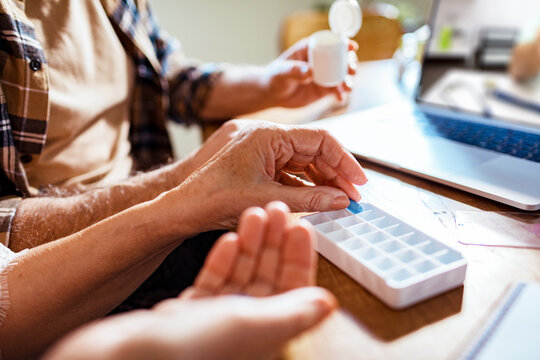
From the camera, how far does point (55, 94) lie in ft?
2.54

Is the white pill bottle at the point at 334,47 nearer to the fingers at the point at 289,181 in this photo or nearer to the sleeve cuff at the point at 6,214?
the fingers at the point at 289,181

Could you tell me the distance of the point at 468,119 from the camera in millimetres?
859

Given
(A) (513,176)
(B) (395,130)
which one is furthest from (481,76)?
(A) (513,176)

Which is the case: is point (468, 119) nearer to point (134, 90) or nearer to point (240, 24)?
point (134, 90)

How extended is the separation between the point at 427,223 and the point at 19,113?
0.68 metres

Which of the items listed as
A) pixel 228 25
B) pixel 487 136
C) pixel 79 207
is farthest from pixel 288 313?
pixel 228 25

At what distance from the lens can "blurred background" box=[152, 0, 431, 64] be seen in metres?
2.45

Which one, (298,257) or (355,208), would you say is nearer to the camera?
(298,257)

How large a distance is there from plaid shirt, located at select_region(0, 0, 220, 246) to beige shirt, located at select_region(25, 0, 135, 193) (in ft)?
0.13

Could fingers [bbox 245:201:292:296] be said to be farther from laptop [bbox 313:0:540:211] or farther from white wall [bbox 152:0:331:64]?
white wall [bbox 152:0:331:64]

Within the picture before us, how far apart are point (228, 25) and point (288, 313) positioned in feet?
8.58

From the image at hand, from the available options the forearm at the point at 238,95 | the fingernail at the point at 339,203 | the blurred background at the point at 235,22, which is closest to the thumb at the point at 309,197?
the fingernail at the point at 339,203

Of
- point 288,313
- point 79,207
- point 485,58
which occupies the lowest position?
point 79,207

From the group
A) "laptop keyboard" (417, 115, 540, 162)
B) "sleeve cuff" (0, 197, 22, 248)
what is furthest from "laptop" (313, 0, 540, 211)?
"sleeve cuff" (0, 197, 22, 248)
